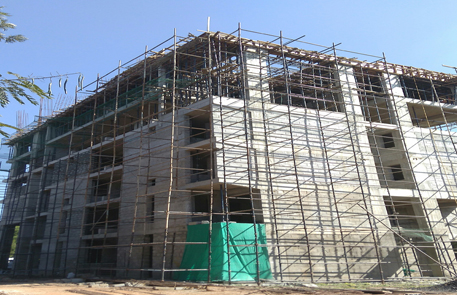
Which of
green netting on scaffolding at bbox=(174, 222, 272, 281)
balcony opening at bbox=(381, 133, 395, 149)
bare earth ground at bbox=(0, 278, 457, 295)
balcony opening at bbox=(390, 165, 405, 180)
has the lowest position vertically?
bare earth ground at bbox=(0, 278, 457, 295)

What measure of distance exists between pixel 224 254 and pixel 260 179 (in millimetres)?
4696

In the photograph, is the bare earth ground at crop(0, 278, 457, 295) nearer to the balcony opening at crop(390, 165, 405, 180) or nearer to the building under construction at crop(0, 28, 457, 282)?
the building under construction at crop(0, 28, 457, 282)

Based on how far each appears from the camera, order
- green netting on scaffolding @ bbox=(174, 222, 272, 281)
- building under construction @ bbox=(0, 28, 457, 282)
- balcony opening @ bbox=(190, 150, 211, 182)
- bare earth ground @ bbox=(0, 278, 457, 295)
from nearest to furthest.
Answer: bare earth ground @ bbox=(0, 278, 457, 295)
green netting on scaffolding @ bbox=(174, 222, 272, 281)
building under construction @ bbox=(0, 28, 457, 282)
balcony opening @ bbox=(190, 150, 211, 182)

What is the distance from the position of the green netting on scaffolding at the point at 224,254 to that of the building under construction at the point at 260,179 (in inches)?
2.3

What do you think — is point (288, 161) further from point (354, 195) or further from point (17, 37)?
point (17, 37)

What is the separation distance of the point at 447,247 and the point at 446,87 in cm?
1473

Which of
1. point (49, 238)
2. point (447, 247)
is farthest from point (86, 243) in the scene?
point (447, 247)

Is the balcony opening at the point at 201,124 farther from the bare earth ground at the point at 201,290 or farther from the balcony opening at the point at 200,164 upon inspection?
the bare earth ground at the point at 201,290

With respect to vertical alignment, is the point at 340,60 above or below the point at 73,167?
above

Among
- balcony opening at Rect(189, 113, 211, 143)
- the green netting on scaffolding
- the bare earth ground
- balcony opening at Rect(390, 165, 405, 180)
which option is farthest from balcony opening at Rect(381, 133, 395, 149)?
the green netting on scaffolding

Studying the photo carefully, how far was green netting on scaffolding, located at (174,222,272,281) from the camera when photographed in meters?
15.6

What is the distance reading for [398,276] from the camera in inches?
763

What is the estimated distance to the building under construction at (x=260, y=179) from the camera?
17.8 m

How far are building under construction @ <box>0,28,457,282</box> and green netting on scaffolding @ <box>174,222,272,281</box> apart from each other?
0.19 feet
